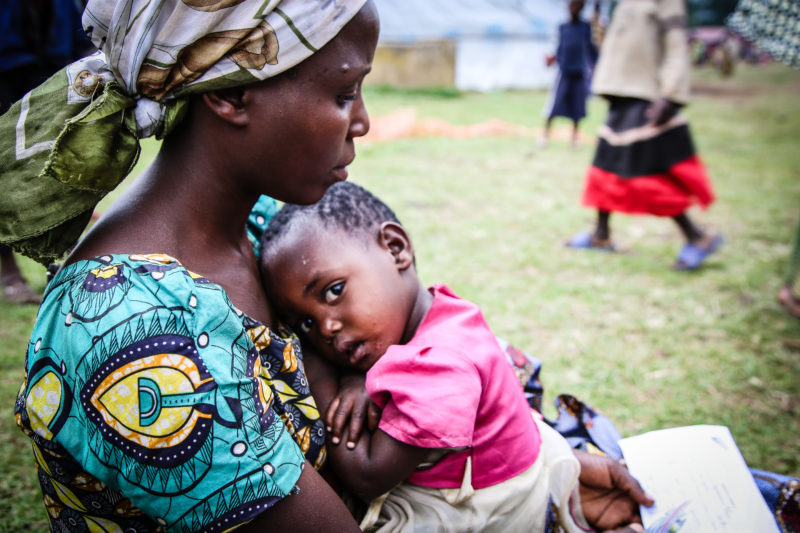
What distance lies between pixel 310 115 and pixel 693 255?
13.0 ft

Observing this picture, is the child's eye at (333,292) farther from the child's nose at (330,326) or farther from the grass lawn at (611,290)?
the grass lawn at (611,290)

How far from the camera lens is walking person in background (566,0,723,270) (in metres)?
4.05

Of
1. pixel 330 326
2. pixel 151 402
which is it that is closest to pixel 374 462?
pixel 330 326

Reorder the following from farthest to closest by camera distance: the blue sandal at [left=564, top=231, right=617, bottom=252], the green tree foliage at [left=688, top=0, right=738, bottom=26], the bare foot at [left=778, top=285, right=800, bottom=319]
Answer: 1. the green tree foliage at [left=688, top=0, right=738, bottom=26]
2. the blue sandal at [left=564, top=231, right=617, bottom=252]
3. the bare foot at [left=778, top=285, right=800, bottom=319]

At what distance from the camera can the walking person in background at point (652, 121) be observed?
4.05m

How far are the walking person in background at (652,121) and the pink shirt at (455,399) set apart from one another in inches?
129

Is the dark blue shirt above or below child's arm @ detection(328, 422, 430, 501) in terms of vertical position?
above

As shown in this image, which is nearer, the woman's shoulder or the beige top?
the woman's shoulder

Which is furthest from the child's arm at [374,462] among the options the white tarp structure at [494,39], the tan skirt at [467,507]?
the white tarp structure at [494,39]

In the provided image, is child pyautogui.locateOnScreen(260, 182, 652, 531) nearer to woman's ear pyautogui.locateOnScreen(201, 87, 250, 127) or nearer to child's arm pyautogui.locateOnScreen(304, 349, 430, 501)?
child's arm pyautogui.locateOnScreen(304, 349, 430, 501)

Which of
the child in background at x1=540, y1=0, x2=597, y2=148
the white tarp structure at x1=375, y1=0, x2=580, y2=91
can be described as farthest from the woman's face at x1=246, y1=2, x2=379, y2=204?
the white tarp structure at x1=375, y1=0, x2=580, y2=91

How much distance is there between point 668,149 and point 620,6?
1161 mm

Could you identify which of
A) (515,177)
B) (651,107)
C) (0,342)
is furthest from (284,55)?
(515,177)

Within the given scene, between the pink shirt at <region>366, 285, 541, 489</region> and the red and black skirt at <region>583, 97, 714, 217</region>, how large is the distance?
328 cm
